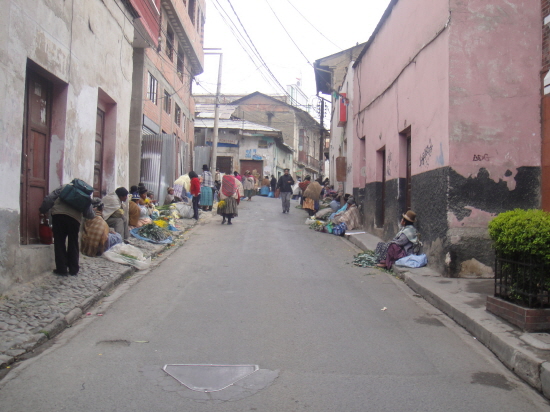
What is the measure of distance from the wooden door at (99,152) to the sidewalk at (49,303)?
2.36 metres

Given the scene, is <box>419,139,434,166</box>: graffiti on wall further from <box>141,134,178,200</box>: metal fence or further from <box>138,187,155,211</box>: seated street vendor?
<box>141,134,178,200</box>: metal fence

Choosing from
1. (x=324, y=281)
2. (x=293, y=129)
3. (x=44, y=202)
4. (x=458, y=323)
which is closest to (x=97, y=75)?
(x=44, y=202)

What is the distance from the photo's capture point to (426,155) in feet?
31.7

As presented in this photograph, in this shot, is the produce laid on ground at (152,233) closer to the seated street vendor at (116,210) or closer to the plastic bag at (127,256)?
the seated street vendor at (116,210)

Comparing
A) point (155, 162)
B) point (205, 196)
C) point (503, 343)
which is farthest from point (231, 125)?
point (503, 343)

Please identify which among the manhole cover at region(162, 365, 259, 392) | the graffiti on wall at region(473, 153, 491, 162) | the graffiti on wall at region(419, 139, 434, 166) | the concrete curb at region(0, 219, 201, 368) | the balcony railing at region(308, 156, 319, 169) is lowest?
the manhole cover at region(162, 365, 259, 392)

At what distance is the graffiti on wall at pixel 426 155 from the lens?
9.44 m

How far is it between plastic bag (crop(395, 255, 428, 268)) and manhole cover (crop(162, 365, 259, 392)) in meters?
5.53

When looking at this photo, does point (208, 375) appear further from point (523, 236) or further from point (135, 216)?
point (135, 216)

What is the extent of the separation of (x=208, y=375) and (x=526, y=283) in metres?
3.44

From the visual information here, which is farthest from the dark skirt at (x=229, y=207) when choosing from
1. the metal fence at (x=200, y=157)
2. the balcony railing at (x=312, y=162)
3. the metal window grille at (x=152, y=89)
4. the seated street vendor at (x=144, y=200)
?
the balcony railing at (x=312, y=162)

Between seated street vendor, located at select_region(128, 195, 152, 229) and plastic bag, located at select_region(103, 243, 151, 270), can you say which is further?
seated street vendor, located at select_region(128, 195, 152, 229)

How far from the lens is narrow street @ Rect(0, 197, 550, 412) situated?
3.83 m

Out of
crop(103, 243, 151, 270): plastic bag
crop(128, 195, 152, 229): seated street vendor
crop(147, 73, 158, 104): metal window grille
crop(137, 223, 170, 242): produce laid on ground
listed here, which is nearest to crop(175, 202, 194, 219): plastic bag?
crop(128, 195, 152, 229): seated street vendor
